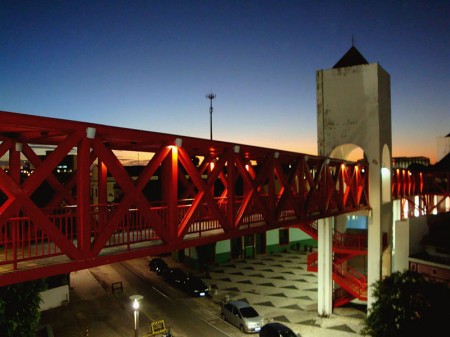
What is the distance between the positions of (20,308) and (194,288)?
54.4 ft

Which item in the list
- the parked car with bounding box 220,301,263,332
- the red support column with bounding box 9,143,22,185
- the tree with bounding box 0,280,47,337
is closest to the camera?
the red support column with bounding box 9,143,22,185

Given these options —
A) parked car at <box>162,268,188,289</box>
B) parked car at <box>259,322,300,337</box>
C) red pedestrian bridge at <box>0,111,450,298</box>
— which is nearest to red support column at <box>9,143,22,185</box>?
red pedestrian bridge at <box>0,111,450,298</box>

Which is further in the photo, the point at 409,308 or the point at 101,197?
the point at 409,308

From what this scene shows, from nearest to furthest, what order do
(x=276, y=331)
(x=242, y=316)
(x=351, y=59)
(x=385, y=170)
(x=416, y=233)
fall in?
1. (x=276, y=331)
2. (x=242, y=316)
3. (x=416, y=233)
4. (x=351, y=59)
5. (x=385, y=170)

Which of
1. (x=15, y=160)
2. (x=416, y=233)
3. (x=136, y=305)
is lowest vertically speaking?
(x=136, y=305)

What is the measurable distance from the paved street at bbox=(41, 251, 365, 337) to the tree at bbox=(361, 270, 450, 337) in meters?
6.47

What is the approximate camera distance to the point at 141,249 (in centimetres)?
918

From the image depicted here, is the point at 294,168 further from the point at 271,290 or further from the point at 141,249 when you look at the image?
the point at 271,290

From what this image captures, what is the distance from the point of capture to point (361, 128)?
73.8 feet

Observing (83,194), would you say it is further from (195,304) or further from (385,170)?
(385,170)

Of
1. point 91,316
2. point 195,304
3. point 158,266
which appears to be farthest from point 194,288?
point 158,266

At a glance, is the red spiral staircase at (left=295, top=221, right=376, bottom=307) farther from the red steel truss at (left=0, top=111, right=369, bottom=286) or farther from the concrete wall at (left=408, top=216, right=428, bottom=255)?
the red steel truss at (left=0, top=111, right=369, bottom=286)

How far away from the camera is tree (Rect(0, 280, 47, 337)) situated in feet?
35.9

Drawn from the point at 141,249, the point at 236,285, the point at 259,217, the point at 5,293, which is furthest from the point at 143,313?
the point at 141,249
